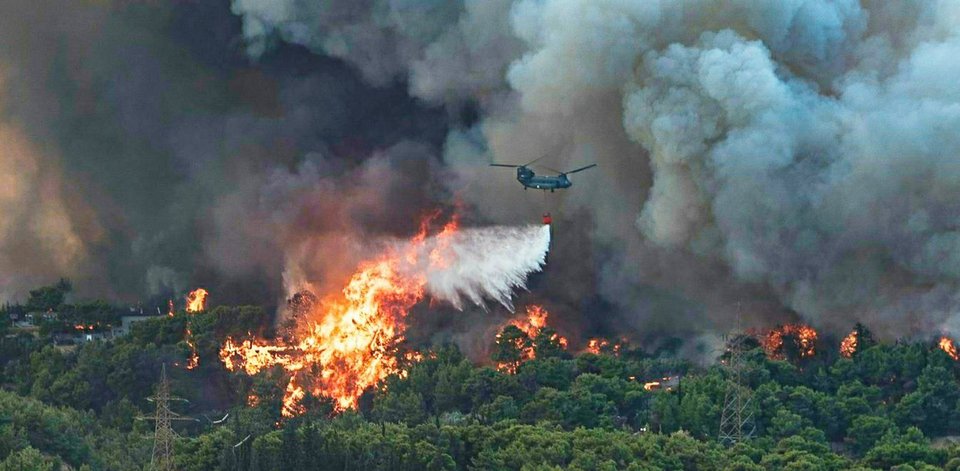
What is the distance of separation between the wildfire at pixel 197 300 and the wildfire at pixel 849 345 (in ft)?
74.4

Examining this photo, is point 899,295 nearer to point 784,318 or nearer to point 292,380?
point 784,318

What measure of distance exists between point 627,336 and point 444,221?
698 centimetres

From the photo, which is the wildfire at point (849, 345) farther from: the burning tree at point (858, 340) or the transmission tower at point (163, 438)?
the transmission tower at point (163, 438)

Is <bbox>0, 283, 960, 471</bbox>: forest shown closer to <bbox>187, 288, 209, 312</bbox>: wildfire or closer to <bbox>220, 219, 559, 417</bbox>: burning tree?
<bbox>220, 219, 559, 417</bbox>: burning tree

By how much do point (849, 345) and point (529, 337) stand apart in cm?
999

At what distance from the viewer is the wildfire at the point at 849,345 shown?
2628 inches

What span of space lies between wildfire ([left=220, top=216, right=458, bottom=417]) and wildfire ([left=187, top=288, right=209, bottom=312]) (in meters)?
5.34

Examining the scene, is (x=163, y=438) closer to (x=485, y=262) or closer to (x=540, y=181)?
(x=540, y=181)

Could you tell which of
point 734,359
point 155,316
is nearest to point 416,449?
point 734,359

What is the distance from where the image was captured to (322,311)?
7100 centimetres

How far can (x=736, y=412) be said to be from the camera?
200 ft

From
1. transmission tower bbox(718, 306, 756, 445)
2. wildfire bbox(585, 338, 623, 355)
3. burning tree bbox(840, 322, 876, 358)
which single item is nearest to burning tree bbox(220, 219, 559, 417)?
wildfire bbox(585, 338, 623, 355)

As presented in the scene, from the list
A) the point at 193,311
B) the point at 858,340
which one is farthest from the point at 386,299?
the point at 858,340

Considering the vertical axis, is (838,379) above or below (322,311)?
below
